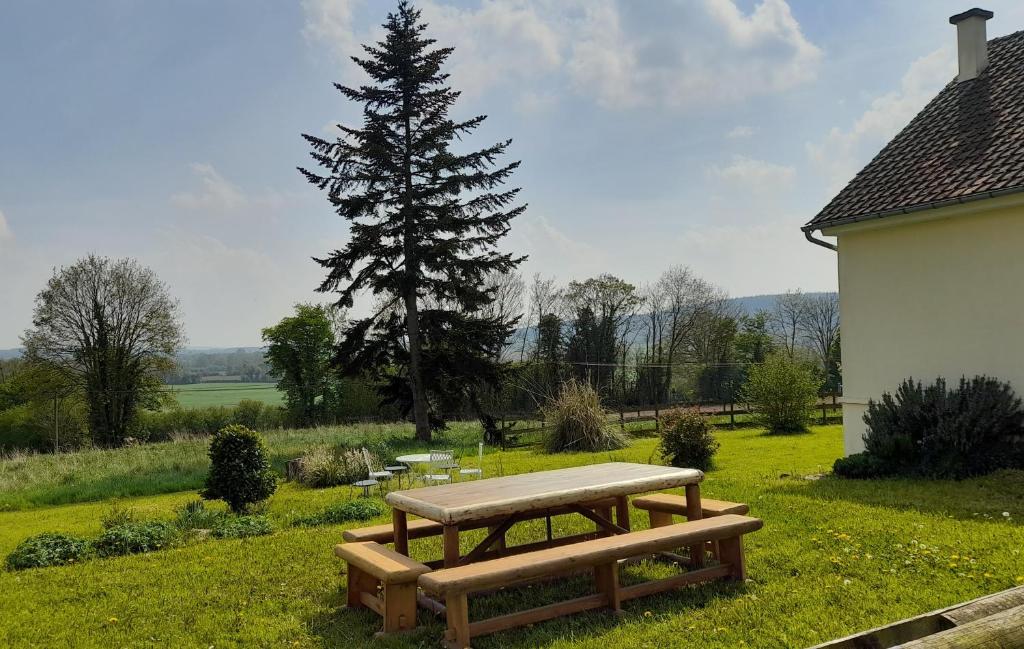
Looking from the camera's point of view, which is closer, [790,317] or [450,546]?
[450,546]

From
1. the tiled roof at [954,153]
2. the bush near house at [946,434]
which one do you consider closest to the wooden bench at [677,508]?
the bush near house at [946,434]

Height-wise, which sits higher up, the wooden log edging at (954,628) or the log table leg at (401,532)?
the wooden log edging at (954,628)

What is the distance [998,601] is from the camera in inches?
123

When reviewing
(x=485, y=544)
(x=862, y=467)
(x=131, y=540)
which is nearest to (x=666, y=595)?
(x=485, y=544)

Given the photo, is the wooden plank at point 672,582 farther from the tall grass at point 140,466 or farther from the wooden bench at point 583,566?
the tall grass at point 140,466

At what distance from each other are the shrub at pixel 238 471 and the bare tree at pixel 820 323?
31.1 metres

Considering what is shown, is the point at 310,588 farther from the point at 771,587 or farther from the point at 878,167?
the point at 878,167

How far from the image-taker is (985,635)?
9.12 ft

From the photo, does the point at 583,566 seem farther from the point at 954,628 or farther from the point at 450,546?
the point at 954,628

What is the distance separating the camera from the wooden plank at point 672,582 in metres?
5.28

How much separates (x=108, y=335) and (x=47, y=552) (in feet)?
80.0

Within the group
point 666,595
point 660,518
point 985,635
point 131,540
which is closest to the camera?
point 985,635

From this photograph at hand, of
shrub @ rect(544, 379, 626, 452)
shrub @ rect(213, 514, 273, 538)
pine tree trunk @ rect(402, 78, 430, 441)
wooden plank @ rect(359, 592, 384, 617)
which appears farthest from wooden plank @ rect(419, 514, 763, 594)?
pine tree trunk @ rect(402, 78, 430, 441)

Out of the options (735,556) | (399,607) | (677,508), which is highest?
(677,508)
